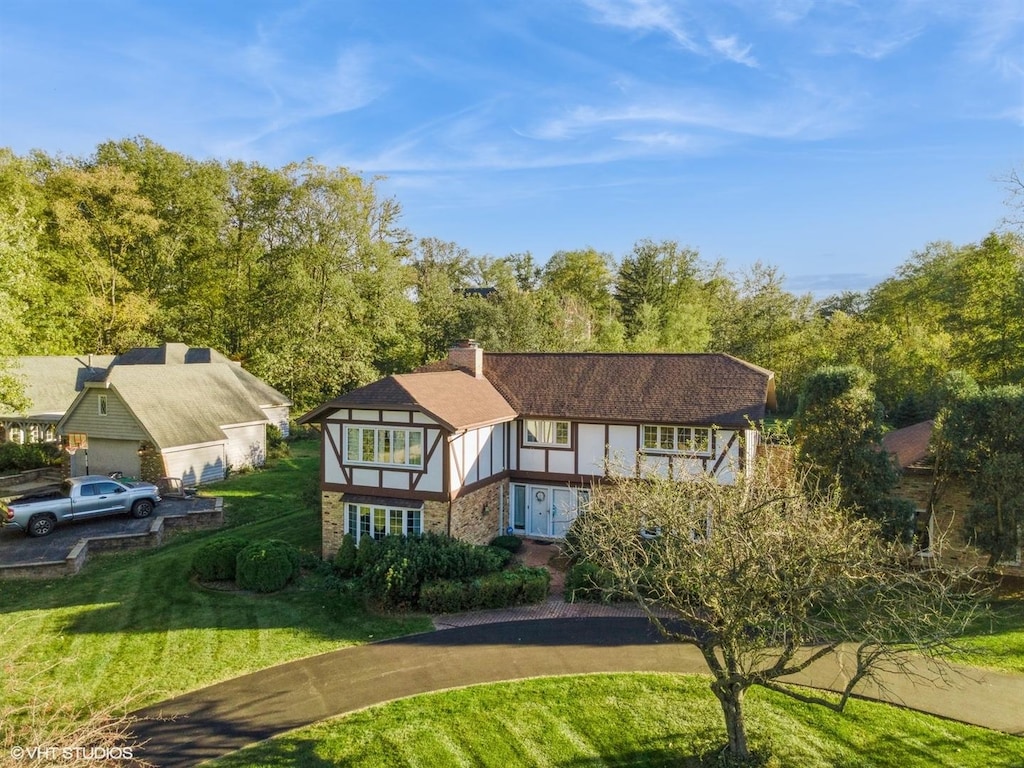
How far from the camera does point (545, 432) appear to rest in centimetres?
2125

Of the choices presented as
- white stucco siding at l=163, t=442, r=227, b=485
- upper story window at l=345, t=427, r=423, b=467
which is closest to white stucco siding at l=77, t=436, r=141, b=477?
white stucco siding at l=163, t=442, r=227, b=485

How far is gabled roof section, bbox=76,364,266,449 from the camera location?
26.9 meters

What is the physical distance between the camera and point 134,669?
12.5 meters

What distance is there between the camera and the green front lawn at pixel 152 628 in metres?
12.0

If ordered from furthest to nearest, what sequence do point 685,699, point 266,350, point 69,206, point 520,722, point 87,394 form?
point 266,350 < point 69,206 < point 87,394 < point 685,699 < point 520,722

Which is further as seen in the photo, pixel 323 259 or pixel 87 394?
pixel 323 259

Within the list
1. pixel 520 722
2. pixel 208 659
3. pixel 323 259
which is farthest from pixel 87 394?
pixel 520 722

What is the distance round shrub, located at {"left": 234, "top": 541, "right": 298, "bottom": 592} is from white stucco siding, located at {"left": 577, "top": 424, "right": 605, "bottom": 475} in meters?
9.72

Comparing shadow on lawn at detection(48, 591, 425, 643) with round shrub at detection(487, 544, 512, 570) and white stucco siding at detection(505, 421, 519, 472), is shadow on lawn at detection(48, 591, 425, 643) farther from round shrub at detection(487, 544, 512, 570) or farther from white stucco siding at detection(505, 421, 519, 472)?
white stucco siding at detection(505, 421, 519, 472)

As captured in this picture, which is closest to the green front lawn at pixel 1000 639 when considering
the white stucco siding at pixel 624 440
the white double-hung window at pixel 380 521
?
the white stucco siding at pixel 624 440

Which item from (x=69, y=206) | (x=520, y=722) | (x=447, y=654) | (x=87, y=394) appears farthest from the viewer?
(x=69, y=206)

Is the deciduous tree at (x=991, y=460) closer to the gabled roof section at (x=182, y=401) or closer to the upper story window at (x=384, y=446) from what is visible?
the upper story window at (x=384, y=446)

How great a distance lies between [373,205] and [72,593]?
3427 cm

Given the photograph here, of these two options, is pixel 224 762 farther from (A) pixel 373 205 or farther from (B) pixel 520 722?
(A) pixel 373 205
